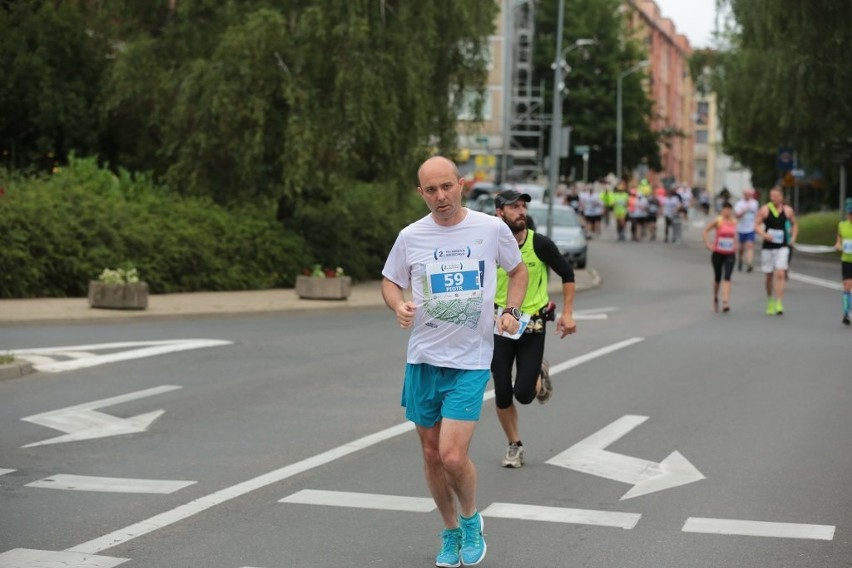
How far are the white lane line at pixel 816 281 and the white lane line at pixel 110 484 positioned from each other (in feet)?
80.0

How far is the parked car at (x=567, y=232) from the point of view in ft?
126

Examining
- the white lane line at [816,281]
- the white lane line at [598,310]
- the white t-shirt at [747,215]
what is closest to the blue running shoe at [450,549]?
the white lane line at [598,310]

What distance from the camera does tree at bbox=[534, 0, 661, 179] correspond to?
94688mm

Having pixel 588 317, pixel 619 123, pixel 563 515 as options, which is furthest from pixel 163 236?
pixel 619 123

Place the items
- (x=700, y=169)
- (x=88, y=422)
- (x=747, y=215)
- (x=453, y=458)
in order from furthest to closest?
(x=700, y=169)
(x=747, y=215)
(x=88, y=422)
(x=453, y=458)

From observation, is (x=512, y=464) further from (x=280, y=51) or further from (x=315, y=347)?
(x=280, y=51)

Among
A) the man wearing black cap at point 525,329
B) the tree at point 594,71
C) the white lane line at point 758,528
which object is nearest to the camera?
the white lane line at point 758,528

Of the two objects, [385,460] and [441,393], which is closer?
[441,393]

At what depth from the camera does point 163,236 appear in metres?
27.8

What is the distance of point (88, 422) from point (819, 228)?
46743mm

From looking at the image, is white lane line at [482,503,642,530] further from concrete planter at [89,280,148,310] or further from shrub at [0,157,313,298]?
shrub at [0,157,313,298]

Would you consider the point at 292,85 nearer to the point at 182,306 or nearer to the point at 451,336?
the point at 182,306

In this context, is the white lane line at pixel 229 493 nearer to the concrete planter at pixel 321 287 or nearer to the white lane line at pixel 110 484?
the white lane line at pixel 110 484

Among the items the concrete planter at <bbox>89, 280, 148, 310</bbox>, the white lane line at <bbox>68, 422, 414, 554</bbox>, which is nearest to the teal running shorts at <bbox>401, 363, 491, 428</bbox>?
the white lane line at <bbox>68, 422, 414, 554</bbox>
